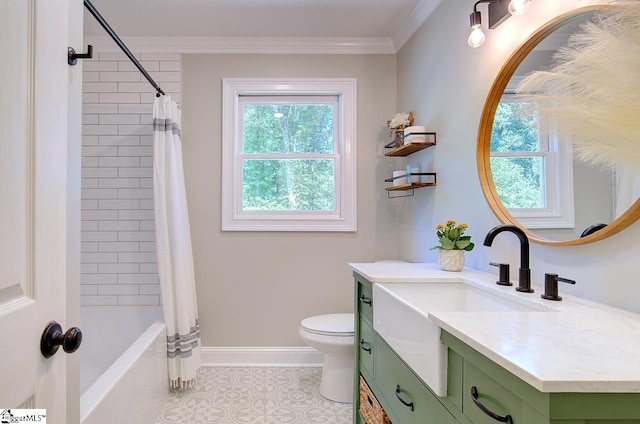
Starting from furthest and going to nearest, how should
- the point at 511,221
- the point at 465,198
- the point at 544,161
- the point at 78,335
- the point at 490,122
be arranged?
the point at 465,198, the point at 490,122, the point at 511,221, the point at 544,161, the point at 78,335

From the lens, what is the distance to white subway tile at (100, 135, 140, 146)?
241 centimetres

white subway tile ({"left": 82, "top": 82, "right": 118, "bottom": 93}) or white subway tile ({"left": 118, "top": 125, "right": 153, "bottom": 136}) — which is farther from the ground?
white subway tile ({"left": 82, "top": 82, "right": 118, "bottom": 93})

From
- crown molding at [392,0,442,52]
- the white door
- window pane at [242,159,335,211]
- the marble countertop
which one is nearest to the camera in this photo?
the marble countertop

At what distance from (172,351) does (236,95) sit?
1868 mm

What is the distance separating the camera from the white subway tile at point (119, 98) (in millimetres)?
2414

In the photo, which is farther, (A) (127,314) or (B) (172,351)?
(A) (127,314)

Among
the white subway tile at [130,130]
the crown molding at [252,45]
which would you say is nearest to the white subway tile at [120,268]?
the white subway tile at [130,130]

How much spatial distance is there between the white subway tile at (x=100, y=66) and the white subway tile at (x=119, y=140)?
512 millimetres

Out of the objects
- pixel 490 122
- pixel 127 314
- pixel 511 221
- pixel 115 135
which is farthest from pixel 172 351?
pixel 490 122

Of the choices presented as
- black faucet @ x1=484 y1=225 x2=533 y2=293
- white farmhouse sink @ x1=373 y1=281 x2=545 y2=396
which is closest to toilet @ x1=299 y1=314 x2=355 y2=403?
white farmhouse sink @ x1=373 y1=281 x2=545 y2=396

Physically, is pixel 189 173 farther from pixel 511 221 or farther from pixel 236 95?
pixel 511 221

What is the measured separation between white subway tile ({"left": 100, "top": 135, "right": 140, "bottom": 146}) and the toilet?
6.06 ft

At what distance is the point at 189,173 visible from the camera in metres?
2.46

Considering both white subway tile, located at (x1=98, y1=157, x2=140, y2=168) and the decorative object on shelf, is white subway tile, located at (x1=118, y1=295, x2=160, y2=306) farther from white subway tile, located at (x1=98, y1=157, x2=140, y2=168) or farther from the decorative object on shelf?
the decorative object on shelf
